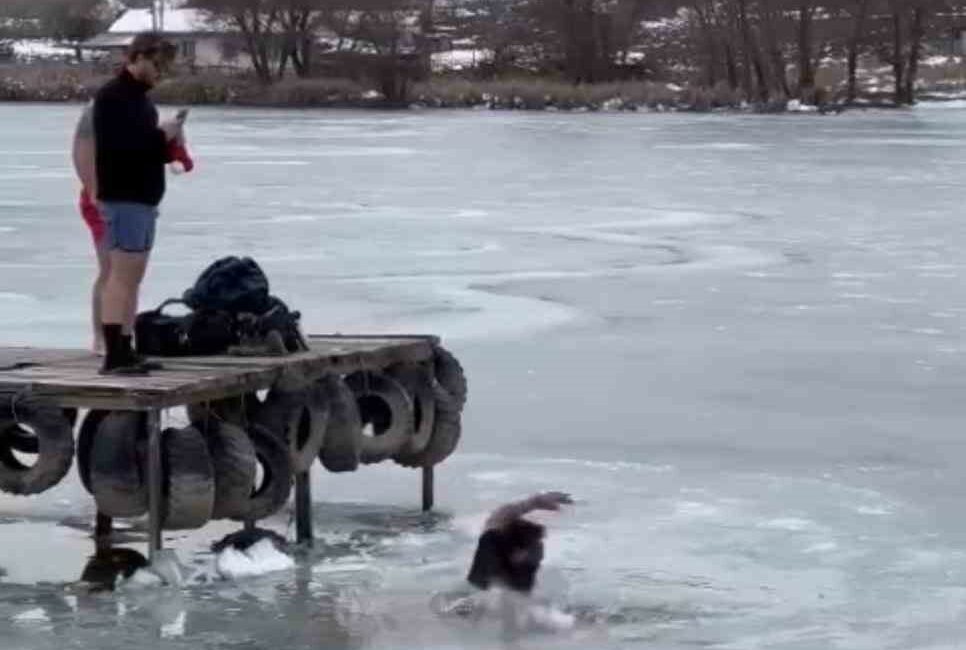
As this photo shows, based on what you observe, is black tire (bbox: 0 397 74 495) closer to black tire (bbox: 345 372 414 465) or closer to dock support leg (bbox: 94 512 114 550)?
dock support leg (bbox: 94 512 114 550)

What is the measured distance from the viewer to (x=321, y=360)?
30.0ft

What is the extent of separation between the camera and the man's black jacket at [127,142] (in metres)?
8.69

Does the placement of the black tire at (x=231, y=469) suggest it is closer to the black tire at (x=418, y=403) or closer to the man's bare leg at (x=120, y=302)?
the man's bare leg at (x=120, y=302)

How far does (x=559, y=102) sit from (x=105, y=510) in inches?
2851

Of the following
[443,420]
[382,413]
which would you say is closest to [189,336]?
[382,413]

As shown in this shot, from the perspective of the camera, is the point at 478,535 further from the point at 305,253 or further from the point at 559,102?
the point at 559,102

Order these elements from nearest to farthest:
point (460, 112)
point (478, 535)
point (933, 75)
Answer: point (478, 535) < point (460, 112) < point (933, 75)

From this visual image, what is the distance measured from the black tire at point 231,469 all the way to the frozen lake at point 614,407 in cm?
25

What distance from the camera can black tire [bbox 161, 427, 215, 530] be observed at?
27.3ft

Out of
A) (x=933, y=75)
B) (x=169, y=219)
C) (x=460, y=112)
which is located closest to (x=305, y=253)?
(x=169, y=219)

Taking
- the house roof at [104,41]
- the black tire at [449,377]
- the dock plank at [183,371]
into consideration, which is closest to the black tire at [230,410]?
the dock plank at [183,371]

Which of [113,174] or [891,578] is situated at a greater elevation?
[113,174]

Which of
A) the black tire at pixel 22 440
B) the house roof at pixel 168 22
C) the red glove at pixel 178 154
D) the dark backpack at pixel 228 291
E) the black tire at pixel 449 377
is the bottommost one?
the house roof at pixel 168 22

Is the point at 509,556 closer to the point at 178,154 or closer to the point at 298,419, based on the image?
the point at 298,419
